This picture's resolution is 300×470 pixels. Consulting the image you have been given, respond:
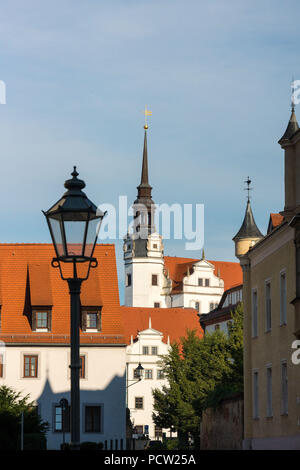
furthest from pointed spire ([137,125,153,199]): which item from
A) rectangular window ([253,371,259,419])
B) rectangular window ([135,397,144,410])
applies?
rectangular window ([253,371,259,419])

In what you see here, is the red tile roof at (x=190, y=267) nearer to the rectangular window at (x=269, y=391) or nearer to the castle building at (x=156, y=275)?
the castle building at (x=156, y=275)

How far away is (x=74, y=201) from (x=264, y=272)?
82.6 feet

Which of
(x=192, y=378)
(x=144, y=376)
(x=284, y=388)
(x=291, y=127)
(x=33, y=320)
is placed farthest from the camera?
(x=144, y=376)

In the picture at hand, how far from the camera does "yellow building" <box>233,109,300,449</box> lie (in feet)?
96.5

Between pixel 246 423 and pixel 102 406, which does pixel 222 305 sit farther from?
pixel 246 423

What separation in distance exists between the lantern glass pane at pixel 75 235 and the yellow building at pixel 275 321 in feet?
58.1

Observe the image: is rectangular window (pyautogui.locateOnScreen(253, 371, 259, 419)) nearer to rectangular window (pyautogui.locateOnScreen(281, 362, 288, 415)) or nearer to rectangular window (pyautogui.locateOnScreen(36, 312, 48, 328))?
rectangular window (pyautogui.locateOnScreen(281, 362, 288, 415))

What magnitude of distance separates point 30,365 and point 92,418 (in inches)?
176

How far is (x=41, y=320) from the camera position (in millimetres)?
53406

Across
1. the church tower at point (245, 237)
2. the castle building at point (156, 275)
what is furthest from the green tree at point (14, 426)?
the castle building at point (156, 275)

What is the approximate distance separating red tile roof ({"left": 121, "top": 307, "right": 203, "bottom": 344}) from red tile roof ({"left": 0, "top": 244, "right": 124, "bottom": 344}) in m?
60.0

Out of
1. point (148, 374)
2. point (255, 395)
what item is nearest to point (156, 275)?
point (148, 374)

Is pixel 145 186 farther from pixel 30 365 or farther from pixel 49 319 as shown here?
pixel 30 365
